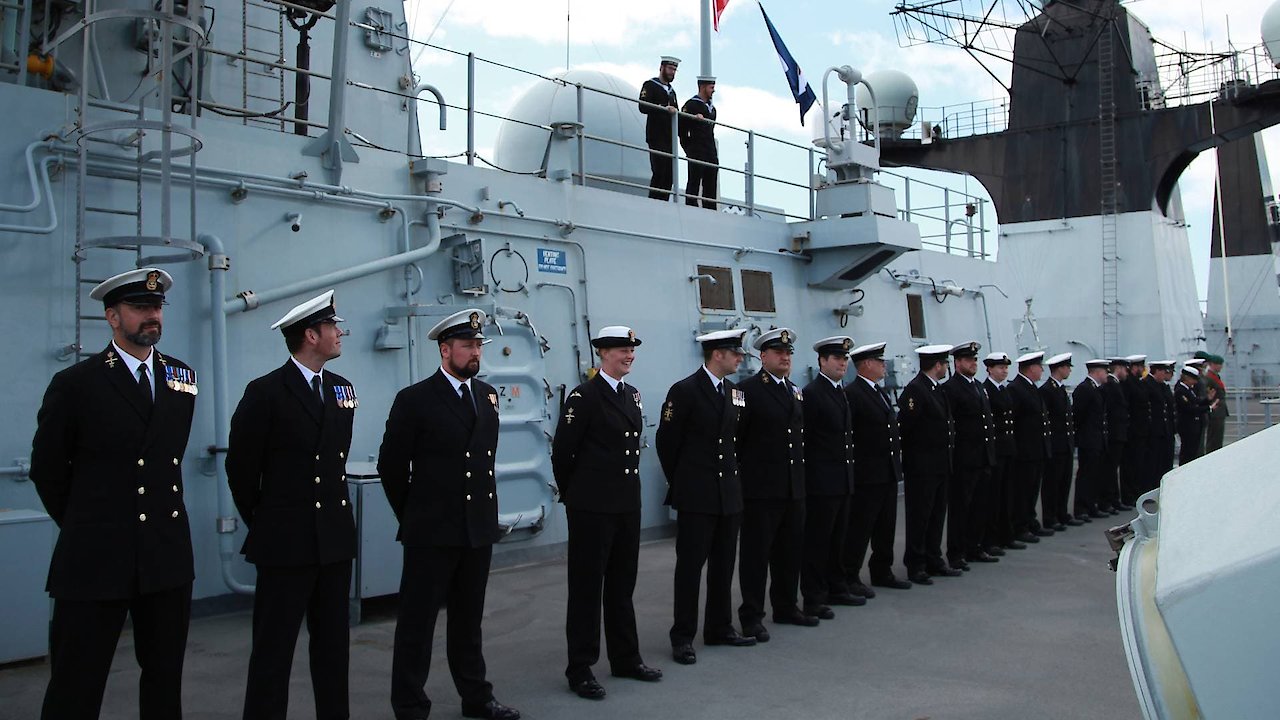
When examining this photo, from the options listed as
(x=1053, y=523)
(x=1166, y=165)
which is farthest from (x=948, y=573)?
(x=1166, y=165)

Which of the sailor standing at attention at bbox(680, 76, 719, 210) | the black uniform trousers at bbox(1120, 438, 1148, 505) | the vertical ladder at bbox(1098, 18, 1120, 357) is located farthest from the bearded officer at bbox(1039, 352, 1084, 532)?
the vertical ladder at bbox(1098, 18, 1120, 357)

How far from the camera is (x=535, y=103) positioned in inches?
415

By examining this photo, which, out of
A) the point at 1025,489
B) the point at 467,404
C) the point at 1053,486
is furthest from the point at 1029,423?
the point at 467,404

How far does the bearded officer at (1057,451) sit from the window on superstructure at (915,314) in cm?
200

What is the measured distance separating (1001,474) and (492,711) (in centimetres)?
514

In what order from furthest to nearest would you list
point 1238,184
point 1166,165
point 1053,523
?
point 1238,184 → point 1166,165 → point 1053,523

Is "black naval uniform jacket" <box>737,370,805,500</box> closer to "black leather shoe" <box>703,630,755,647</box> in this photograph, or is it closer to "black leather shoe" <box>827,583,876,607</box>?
"black leather shoe" <box>703,630,755,647</box>

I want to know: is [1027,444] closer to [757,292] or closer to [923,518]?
[923,518]

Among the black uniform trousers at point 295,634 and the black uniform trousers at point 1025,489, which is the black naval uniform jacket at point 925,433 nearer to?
the black uniform trousers at point 1025,489

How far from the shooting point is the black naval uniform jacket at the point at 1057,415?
874cm

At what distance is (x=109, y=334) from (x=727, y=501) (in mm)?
3270

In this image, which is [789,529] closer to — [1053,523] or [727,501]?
[727,501]

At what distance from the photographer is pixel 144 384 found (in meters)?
3.29

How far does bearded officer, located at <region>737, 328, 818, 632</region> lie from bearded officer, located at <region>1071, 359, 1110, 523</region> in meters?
4.92
